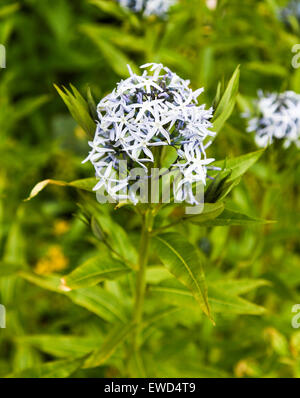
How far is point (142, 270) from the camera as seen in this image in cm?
148

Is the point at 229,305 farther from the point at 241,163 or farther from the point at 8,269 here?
the point at 8,269

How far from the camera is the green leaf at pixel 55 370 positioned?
1562 millimetres

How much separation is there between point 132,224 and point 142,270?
1.18m

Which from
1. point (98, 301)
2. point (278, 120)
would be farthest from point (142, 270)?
point (278, 120)

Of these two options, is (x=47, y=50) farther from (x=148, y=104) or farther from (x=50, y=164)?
(x=148, y=104)

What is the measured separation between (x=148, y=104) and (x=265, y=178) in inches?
41.4

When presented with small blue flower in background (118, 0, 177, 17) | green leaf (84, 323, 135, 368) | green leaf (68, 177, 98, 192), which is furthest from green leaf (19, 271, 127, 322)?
small blue flower in background (118, 0, 177, 17)

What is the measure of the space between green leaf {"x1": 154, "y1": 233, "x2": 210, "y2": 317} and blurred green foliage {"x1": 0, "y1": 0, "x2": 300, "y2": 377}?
0.17m

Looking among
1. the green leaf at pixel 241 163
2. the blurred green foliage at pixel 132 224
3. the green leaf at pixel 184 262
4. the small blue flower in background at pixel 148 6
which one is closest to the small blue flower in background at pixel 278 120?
the blurred green foliage at pixel 132 224

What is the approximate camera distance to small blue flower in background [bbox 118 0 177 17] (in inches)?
93.0

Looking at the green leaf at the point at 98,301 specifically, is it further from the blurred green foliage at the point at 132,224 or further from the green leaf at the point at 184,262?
the green leaf at the point at 184,262
